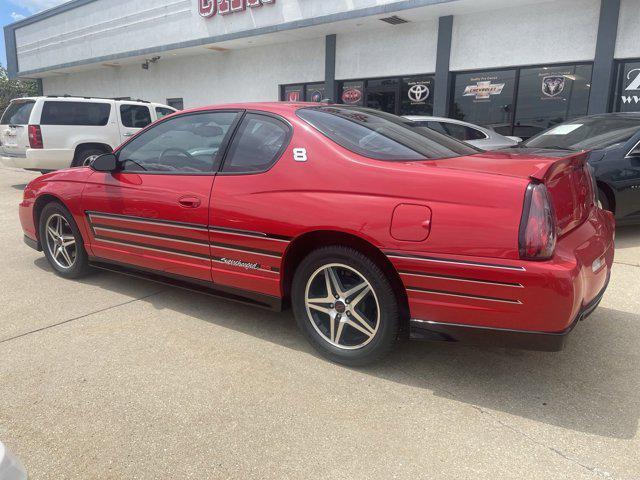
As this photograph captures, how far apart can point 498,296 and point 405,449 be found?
828 millimetres

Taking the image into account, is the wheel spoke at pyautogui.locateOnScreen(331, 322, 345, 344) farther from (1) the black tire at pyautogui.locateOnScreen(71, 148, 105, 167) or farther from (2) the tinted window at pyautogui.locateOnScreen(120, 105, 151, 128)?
(2) the tinted window at pyautogui.locateOnScreen(120, 105, 151, 128)

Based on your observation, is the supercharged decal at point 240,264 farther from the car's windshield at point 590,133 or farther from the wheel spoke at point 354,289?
the car's windshield at point 590,133

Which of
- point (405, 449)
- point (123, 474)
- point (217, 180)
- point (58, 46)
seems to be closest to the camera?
point (123, 474)

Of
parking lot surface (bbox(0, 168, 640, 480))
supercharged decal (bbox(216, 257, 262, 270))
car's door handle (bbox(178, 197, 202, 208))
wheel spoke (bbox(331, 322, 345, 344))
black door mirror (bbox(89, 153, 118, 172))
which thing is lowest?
parking lot surface (bbox(0, 168, 640, 480))

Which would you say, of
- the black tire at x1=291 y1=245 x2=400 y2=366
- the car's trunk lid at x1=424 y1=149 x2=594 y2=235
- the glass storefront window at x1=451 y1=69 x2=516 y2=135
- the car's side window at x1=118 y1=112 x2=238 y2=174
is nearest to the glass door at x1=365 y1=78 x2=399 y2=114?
the glass storefront window at x1=451 y1=69 x2=516 y2=135

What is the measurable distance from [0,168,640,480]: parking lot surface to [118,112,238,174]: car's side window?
1.12 meters

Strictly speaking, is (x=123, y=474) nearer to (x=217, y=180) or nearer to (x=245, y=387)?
(x=245, y=387)

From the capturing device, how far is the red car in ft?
7.69

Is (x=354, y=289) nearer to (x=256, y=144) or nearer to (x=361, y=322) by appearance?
(x=361, y=322)

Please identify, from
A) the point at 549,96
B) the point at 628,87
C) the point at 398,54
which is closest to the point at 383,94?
the point at 398,54

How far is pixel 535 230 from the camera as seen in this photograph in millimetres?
2279

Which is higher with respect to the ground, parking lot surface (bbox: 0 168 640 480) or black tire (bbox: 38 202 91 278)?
black tire (bbox: 38 202 91 278)

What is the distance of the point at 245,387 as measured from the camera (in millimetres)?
2732

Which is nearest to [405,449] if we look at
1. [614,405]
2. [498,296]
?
[498,296]
